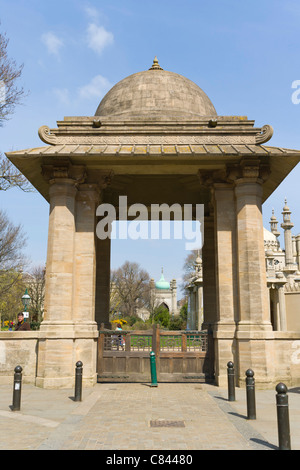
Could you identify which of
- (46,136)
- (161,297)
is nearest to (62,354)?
(46,136)

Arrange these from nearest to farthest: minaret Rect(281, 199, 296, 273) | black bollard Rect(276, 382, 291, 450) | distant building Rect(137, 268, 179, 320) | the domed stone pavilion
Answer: black bollard Rect(276, 382, 291, 450) < the domed stone pavilion < minaret Rect(281, 199, 296, 273) < distant building Rect(137, 268, 179, 320)

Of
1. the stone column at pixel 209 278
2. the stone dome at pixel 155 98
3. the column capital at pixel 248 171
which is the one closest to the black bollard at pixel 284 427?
the column capital at pixel 248 171

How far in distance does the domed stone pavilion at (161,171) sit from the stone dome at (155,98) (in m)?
2.29

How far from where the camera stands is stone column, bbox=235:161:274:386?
1199 cm

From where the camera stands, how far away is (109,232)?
18297 millimetres

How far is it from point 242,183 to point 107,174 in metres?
4.53

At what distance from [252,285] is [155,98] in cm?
884

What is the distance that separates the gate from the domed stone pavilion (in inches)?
17.4

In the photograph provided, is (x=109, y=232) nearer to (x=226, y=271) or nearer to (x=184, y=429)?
(x=226, y=271)

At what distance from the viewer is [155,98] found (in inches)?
662

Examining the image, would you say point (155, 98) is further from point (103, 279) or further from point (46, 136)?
point (103, 279)

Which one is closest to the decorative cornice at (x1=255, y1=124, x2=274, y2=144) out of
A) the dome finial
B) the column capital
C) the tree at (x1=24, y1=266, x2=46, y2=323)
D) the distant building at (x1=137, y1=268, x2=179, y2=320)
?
the column capital

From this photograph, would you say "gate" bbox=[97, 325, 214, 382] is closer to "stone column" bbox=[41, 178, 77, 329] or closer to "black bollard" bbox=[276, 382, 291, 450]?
"stone column" bbox=[41, 178, 77, 329]
